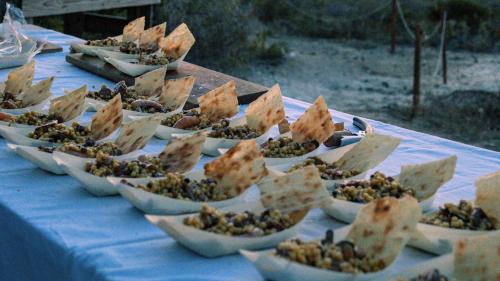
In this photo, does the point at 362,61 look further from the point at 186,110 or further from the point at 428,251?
the point at 428,251

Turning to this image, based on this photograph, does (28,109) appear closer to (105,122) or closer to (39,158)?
(105,122)

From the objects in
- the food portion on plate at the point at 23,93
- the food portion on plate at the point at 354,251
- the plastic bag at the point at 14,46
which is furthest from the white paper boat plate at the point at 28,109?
the food portion on plate at the point at 354,251

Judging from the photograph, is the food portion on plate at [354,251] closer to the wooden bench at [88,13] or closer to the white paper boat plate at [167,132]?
the white paper boat plate at [167,132]

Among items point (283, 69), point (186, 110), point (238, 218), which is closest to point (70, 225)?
point (238, 218)

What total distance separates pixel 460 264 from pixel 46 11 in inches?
155

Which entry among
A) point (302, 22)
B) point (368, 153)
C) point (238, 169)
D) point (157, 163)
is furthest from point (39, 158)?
point (302, 22)

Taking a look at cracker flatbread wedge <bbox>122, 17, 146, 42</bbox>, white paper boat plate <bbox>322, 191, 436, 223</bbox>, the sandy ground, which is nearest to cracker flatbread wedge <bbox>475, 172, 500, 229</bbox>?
white paper boat plate <bbox>322, 191, 436, 223</bbox>

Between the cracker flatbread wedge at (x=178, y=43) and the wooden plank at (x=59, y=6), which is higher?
the cracker flatbread wedge at (x=178, y=43)

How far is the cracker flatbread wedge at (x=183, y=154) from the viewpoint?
6.57 feet

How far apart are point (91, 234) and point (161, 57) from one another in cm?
150

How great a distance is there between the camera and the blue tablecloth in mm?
1610

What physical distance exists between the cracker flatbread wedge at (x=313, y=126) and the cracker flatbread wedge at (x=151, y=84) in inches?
24.2

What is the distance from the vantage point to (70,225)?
1.79 metres

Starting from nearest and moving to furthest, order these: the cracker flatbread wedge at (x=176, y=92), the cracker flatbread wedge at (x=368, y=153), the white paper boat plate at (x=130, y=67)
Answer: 1. the cracker flatbread wedge at (x=368, y=153)
2. the cracker flatbread wedge at (x=176, y=92)
3. the white paper boat plate at (x=130, y=67)
